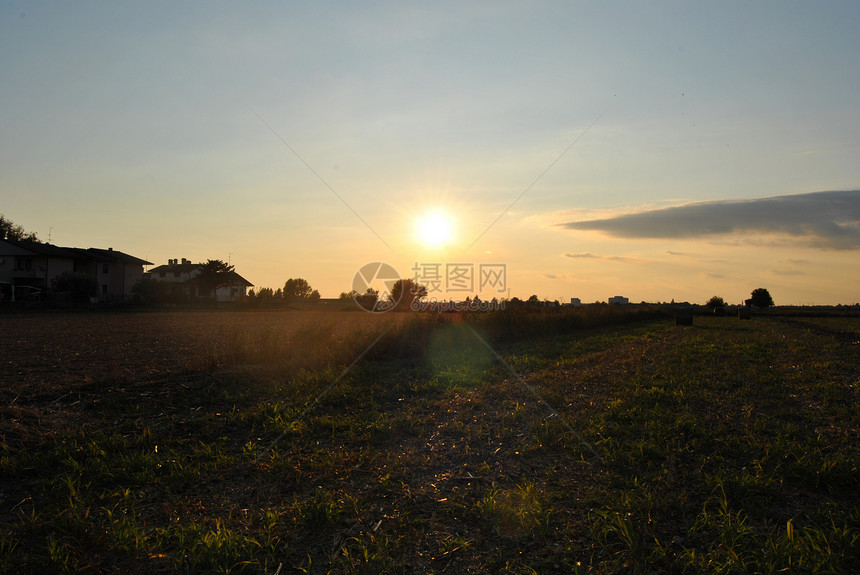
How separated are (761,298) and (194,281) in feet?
280

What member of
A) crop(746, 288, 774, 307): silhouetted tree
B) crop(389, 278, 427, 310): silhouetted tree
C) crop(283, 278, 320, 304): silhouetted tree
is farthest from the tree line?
crop(746, 288, 774, 307): silhouetted tree

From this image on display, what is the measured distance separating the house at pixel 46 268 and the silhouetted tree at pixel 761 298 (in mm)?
88488

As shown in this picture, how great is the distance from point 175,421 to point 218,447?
151cm

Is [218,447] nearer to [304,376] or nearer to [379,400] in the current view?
[379,400]

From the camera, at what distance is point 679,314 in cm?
3077

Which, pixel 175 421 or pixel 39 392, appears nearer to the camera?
pixel 175 421

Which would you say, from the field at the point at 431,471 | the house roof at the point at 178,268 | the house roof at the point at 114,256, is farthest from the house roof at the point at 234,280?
the field at the point at 431,471

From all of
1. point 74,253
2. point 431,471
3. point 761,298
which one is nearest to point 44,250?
point 74,253

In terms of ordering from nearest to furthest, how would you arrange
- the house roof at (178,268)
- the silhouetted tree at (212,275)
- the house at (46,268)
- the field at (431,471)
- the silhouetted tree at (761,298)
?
the field at (431,471) → the house at (46,268) → the silhouetted tree at (212,275) → the house roof at (178,268) → the silhouetted tree at (761,298)

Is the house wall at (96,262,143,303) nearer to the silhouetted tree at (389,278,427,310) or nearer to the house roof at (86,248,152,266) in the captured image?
the house roof at (86,248,152,266)

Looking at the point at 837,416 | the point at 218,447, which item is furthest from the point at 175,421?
the point at 837,416

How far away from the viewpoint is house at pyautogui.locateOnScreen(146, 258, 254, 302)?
232 ft

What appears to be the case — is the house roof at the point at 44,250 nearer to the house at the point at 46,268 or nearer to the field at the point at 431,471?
the house at the point at 46,268

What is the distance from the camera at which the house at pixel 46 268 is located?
165 feet
